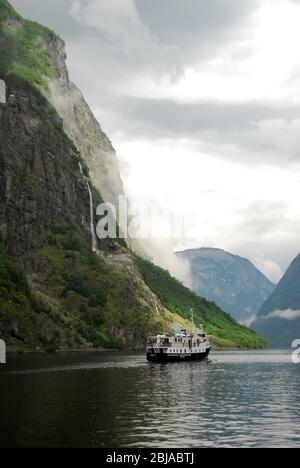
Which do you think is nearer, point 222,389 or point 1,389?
point 1,389

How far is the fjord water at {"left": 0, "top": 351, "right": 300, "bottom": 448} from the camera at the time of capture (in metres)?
62.2

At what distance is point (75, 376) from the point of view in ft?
463

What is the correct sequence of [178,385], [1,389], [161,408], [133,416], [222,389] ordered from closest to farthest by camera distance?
[133,416] → [161,408] → [1,389] → [222,389] → [178,385]

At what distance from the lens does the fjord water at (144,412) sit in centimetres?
6219

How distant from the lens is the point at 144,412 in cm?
8256

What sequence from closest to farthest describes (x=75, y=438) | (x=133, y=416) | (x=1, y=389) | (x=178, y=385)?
(x=75, y=438)
(x=133, y=416)
(x=1, y=389)
(x=178, y=385)

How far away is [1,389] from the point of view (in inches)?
4267

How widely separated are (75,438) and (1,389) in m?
50.8

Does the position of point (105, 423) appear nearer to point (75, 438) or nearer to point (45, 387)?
point (75, 438)
